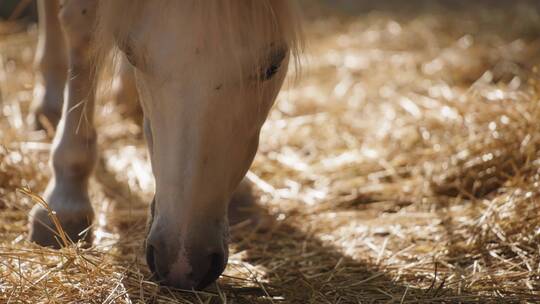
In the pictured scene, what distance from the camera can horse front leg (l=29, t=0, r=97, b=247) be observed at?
2.35m

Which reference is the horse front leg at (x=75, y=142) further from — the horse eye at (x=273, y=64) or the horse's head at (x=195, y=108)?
the horse eye at (x=273, y=64)

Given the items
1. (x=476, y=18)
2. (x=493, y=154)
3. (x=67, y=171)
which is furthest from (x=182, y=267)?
(x=476, y=18)

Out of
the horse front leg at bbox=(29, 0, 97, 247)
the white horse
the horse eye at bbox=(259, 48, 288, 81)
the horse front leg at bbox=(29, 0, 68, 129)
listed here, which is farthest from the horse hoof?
the horse front leg at bbox=(29, 0, 68, 129)

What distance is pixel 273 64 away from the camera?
5.96 feet

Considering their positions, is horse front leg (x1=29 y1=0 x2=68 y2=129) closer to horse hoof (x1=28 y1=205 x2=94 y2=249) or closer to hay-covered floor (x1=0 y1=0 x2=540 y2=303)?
hay-covered floor (x1=0 y1=0 x2=540 y2=303)

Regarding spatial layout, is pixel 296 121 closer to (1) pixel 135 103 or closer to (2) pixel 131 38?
(1) pixel 135 103

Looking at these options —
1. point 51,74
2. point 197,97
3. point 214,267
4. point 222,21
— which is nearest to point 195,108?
point 197,97

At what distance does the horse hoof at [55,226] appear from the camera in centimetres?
227

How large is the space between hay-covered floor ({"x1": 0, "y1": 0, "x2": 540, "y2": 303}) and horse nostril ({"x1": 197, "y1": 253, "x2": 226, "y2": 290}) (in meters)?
0.07

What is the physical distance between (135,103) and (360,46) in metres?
2.11

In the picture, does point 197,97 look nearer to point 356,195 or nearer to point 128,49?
point 128,49

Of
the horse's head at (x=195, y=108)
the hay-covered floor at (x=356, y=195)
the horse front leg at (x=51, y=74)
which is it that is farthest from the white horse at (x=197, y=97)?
the horse front leg at (x=51, y=74)

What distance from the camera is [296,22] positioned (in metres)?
1.89

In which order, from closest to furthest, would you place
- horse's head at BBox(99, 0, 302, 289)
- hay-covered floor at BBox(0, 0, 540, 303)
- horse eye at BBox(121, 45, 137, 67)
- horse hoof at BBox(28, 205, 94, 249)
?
horse's head at BBox(99, 0, 302, 289) → horse eye at BBox(121, 45, 137, 67) → hay-covered floor at BBox(0, 0, 540, 303) → horse hoof at BBox(28, 205, 94, 249)
